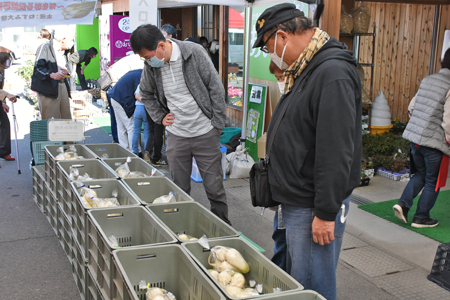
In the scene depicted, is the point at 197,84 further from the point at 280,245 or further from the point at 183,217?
the point at 280,245

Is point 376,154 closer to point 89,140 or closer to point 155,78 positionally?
point 155,78

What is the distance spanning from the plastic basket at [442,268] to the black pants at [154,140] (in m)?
4.56

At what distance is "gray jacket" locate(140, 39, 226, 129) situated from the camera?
381cm

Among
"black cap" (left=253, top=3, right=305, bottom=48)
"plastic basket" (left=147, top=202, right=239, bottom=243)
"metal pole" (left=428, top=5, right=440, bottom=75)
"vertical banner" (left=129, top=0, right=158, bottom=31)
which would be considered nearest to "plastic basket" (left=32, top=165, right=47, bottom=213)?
"vertical banner" (left=129, top=0, right=158, bottom=31)

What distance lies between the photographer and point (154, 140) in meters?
7.20

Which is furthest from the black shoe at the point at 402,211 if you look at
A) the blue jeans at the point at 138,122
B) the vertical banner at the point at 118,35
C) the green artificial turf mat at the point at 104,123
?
the vertical banner at the point at 118,35

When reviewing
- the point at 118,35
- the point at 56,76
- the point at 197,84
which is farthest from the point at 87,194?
the point at 118,35

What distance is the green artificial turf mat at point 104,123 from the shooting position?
35.8 feet

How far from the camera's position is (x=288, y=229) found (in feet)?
7.49

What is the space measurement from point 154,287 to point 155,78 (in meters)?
2.08

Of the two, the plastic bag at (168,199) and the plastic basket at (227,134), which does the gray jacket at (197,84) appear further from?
the plastic basket at (227,134)

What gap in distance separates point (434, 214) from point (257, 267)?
12.1ft

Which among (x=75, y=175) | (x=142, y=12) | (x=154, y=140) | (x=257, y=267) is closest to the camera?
(x=257, y=267)

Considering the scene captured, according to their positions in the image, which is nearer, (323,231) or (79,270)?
(323,231)
